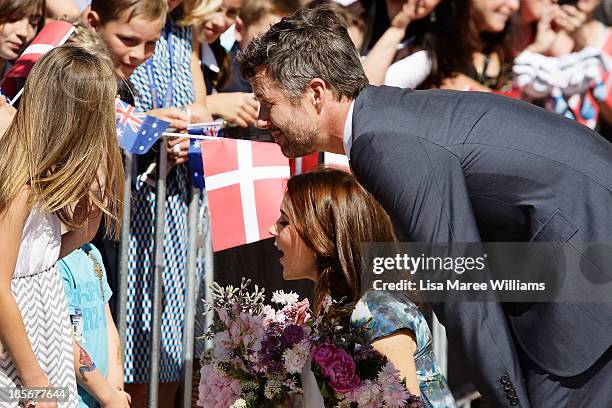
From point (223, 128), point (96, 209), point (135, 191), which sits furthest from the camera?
point (223, 128)

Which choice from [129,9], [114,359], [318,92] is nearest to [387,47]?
[129,9]

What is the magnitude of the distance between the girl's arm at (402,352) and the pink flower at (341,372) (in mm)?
171

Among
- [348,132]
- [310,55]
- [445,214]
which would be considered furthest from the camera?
[310,55]

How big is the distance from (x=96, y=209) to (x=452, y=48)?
3273 mm

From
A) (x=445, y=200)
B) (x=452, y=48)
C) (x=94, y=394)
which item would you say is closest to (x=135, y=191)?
(x=94, y=394)

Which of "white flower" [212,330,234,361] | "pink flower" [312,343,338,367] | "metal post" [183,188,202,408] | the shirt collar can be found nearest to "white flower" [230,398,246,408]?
"white flower" [212,330,234,361]

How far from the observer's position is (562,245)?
3307 mm

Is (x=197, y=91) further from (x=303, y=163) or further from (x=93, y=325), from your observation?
(x=93, y=325)

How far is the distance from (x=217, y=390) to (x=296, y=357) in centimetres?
34

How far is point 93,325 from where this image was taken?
14.9 feet

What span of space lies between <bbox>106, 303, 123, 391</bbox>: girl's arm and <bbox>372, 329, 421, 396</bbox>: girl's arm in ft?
4.50

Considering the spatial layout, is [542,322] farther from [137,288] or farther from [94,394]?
[137,288]

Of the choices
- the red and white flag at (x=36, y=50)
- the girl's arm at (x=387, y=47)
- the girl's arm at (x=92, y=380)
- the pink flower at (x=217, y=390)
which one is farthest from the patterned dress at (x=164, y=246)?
the pink flower at (x=217, y=390)

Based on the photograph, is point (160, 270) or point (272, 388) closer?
point (272, 388)
